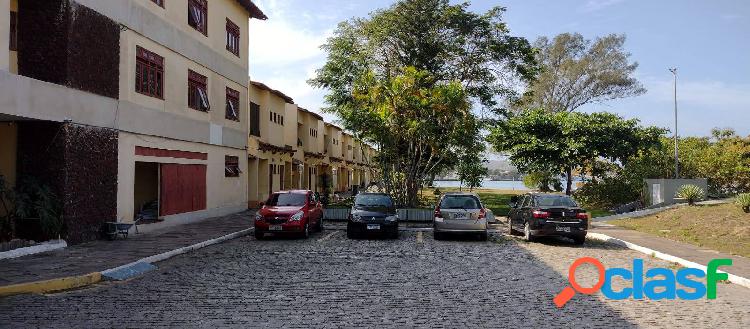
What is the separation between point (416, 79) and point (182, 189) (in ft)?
39.7

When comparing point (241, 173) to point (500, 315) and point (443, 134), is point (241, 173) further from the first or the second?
point (500, 315)

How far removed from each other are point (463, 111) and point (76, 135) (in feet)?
52.1

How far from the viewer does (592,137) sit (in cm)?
3150

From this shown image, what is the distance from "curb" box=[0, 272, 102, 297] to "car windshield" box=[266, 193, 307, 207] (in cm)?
798

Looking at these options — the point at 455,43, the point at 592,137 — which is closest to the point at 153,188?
the point at 455,43

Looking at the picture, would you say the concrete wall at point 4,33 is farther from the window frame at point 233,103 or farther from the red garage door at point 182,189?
the window frame at point 233,103

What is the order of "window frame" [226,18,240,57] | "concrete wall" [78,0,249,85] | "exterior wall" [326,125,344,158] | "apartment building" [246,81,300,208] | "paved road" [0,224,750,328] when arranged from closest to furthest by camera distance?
1. "paved road" [0,224,750,328]
2. "concrete wall" [78,0,249,85]
3. "window frame" [226,18,240,57]
4. "apartment building" [246,81,300,208]
5. "exterior wall" [326,125,344,158]

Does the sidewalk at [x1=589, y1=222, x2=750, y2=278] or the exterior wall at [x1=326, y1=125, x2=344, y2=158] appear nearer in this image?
the sidewalk at [x1=589, y1=222, x2=750, y2=278]

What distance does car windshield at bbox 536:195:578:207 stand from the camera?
1653 cm

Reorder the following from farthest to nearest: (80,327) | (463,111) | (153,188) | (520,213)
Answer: (463,111)
(153,188)
(520,213)
(80,327)

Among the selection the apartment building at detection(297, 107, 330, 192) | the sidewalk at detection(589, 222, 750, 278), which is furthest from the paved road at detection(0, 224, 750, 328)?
the apartment building at detection(297, 107, 330, 192)

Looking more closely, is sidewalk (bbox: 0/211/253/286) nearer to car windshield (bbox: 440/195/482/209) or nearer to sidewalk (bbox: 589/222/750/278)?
car windshield (bbox: 440/195/482/209)

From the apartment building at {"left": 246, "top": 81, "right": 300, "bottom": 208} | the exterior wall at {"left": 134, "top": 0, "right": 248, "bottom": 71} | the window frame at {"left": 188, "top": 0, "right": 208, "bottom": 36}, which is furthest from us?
the apartment building at {"left": 246, "top": 81, "right": 300, "bottom": 208}

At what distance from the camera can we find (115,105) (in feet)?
52.9
